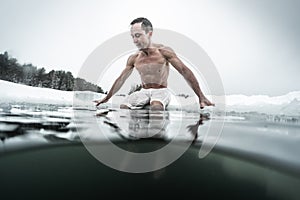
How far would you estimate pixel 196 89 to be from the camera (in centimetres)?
110

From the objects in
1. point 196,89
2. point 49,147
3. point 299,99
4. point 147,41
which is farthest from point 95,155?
point 299,99

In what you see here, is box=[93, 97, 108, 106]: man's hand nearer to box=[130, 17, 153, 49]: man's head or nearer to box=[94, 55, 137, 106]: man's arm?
box=[94, 55, 137, 106]: man's arm

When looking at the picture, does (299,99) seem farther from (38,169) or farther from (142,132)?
(38,169)

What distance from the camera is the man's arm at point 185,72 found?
108 centimetres

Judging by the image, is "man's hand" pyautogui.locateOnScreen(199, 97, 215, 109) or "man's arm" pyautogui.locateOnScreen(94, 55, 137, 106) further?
"man's arm" pyautogui.locateOnScreen(94, 55, 137, 106)

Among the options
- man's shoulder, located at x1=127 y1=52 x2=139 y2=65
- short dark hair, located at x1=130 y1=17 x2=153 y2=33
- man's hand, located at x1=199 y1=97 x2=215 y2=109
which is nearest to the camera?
man's hand, located at x1=199 y1=97 x2=215 y2=109

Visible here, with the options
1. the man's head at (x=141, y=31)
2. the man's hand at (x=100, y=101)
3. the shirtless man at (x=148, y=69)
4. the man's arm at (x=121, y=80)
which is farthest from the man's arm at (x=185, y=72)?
the man's hand at (x=100, y=101)

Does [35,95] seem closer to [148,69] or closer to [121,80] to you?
[121,80]

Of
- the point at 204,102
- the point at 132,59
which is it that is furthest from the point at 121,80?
the point at 204,102

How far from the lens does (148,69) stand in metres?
1.33

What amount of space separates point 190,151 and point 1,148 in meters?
0.35

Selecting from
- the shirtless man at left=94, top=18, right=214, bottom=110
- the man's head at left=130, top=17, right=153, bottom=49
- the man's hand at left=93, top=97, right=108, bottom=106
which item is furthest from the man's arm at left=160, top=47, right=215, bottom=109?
the man's hand at left=93, top=97, right=108, bottom=106

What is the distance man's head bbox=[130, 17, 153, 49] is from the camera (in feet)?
3.80

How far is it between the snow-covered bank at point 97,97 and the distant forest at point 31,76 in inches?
2.9
